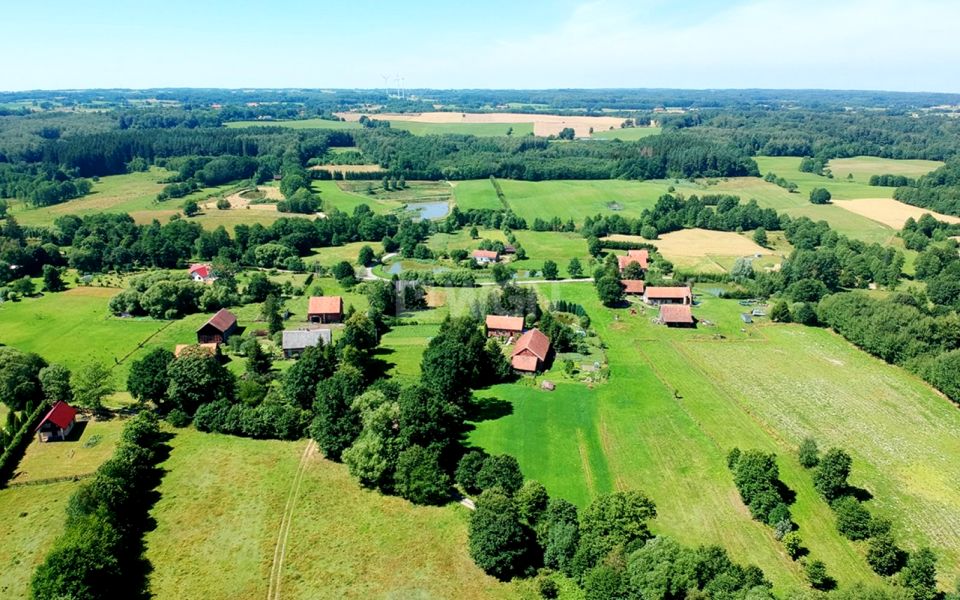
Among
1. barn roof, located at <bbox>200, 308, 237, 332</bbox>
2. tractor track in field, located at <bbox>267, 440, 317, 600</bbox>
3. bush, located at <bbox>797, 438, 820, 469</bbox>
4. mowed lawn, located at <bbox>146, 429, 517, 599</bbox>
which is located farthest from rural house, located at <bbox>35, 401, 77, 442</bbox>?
bush, located at <bbox>797, 438, 820, 469</bbox>

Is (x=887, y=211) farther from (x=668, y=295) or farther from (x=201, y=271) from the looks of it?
(x=201, y=271)

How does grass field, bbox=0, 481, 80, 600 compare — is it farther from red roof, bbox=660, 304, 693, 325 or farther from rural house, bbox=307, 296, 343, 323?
red roof, bbox=660, 304, 693, 325

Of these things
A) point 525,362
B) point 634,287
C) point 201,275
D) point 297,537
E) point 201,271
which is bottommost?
point 297,537

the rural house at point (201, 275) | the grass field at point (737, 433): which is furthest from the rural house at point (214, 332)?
the grass field at point (737, 433)

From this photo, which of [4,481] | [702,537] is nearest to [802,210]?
[702,537]

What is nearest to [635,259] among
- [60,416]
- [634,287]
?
[634,287]

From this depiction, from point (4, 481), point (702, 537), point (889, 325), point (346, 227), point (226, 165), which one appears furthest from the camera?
point (226, 165)

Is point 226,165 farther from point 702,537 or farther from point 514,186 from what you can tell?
point 702,537
